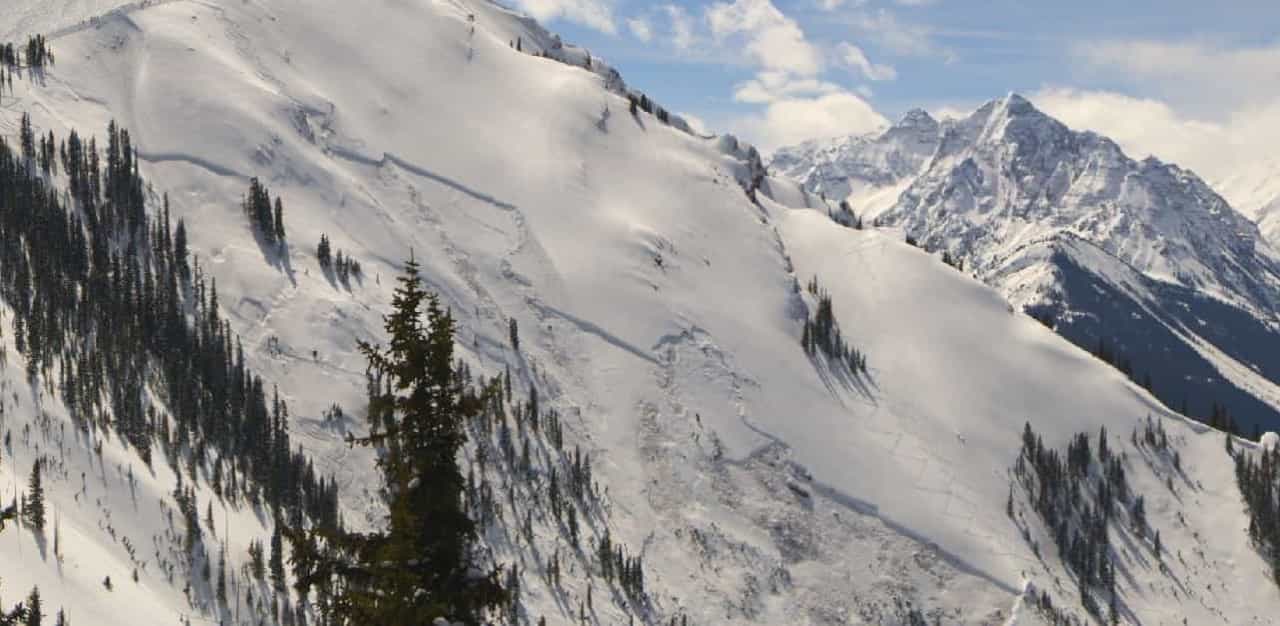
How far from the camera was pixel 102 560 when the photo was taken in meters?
169

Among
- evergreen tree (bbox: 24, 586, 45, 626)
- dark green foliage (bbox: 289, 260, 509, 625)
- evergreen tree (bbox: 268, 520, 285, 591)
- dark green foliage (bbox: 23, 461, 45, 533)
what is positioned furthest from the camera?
evergreen tree (bbox: 268, 520, 285, 591)

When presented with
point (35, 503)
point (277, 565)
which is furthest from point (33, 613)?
point (277, 565)

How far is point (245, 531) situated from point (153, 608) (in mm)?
34156

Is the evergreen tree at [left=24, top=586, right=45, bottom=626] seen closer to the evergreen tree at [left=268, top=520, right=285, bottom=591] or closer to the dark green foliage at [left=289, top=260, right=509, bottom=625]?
the dark green foliage at [left=289, top=260, right=509, bottom=625]

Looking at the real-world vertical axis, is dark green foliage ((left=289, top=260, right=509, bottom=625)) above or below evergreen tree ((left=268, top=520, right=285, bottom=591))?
below

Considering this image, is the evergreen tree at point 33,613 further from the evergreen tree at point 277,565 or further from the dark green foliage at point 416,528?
the evergreen tree at point 277,565

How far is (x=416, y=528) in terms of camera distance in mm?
28344

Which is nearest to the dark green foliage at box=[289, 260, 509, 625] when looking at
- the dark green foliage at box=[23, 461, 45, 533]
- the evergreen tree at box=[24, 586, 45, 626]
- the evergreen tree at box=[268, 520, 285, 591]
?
the evergreen tree at box=[24, 586, 45, 626]

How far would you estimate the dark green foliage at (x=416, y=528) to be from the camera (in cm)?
2738

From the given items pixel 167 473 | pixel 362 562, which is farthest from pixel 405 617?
pixel 167 473

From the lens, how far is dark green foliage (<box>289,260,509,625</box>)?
27.4 meters

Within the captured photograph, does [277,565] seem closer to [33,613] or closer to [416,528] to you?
[33,613]

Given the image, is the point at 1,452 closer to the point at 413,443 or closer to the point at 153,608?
the point at 153,608

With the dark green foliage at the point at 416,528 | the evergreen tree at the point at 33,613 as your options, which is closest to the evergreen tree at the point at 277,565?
the evergreen tree at the point at 33,613
